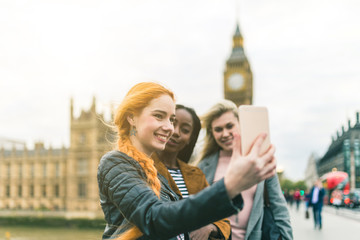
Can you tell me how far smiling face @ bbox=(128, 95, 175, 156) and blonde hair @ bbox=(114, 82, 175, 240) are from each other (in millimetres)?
17

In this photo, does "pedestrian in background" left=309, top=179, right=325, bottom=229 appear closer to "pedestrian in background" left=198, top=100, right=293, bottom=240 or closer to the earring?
"pedestrian in background" left=198, top=100, right=293, bottom=240

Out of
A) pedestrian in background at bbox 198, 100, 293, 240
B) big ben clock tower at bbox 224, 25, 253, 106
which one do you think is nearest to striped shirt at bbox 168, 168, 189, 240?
pedestrian in background at bbox 198, 100, 293, 240

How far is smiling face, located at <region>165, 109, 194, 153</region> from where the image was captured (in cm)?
200

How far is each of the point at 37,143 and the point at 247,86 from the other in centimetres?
3455

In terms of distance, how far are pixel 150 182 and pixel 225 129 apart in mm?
1374

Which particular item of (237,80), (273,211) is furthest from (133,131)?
(237,80)

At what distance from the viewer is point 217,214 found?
0.80 meters

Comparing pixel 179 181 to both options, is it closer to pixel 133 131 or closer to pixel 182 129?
pixel 182 129

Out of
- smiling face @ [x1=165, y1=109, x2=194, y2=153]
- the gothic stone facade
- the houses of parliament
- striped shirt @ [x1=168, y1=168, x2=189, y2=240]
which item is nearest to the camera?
striped shirt @ [x1=168, y1=168, x2=189, y2=240]

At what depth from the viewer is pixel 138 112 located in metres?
1.08

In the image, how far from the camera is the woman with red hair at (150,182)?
790 mm

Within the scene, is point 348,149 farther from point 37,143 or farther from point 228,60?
point 37,143

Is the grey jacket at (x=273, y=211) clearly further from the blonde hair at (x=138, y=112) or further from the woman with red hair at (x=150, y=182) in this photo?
the blonde hair at (x=138, y=112)

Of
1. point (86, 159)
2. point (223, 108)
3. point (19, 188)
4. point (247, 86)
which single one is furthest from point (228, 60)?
point (223, 108)
